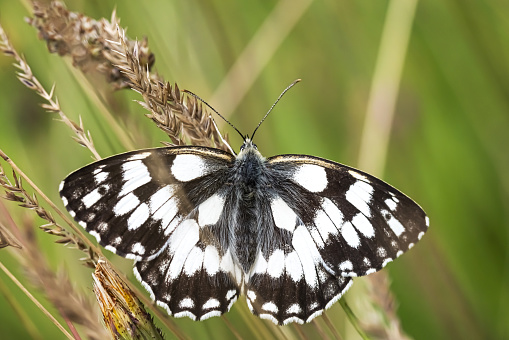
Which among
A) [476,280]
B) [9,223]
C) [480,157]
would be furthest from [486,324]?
[9,223]

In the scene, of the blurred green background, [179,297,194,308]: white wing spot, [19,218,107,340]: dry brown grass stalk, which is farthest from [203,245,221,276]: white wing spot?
[19,218,107,340]: dry brown grass stalk

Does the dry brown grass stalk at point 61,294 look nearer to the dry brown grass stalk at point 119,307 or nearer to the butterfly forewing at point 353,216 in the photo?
the dry brown grass stalk at point 119,307

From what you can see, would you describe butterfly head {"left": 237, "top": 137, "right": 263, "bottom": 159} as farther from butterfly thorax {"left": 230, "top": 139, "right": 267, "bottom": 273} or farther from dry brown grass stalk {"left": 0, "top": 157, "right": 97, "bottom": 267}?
dry brown grass stalk {"left": 0, "top": 157, "right": 97, "bottom": 267}

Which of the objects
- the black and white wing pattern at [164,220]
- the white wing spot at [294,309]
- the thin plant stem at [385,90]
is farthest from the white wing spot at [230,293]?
the thin plant stem at [385,90]

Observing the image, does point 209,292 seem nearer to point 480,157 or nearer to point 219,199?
point 219,199

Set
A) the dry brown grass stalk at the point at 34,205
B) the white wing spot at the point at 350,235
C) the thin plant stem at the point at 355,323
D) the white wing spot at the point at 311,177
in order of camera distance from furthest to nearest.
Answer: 1. the white wing spot at the point at 311,177
2. the white wing spot at the point at 350,235
3. the thin plant stem at the point at 355,323
4. the dry brown grass stalk at the point at 34,205

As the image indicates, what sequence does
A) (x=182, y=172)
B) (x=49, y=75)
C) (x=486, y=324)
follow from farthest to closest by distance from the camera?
(x=49, y=75), (x=486, y=324), (x=182, y=172)
